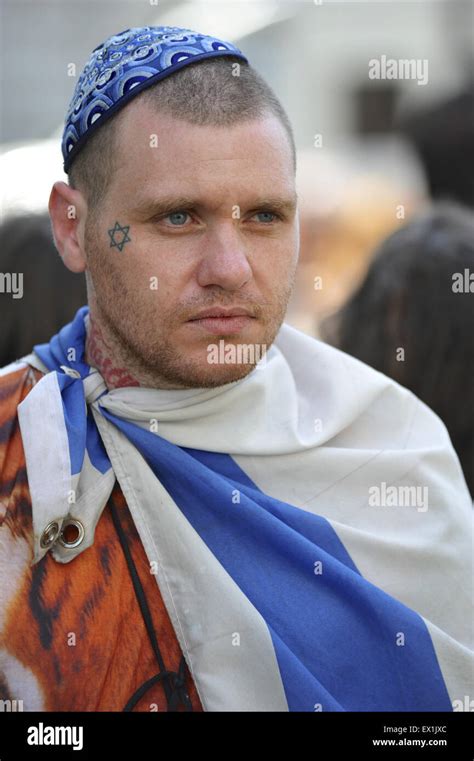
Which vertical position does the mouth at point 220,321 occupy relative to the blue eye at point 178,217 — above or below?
below

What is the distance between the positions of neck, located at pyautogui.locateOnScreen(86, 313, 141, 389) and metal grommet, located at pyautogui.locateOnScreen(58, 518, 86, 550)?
15.2 inches

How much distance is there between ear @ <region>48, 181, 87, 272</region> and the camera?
257 cm

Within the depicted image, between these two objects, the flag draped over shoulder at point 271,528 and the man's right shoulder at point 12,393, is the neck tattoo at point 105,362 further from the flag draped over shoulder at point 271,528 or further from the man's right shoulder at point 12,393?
the man's right shoulder at point 12,393

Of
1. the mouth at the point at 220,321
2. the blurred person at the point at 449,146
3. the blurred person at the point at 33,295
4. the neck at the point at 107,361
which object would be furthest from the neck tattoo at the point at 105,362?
the blurred person at the point at 449,146

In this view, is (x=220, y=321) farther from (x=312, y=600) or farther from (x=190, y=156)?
(x=312, y=600)

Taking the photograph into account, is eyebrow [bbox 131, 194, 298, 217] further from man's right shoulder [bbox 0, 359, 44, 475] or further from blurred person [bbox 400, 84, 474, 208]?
blurred person [bbox 400, 84, 474, 208]

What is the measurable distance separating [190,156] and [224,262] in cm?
25

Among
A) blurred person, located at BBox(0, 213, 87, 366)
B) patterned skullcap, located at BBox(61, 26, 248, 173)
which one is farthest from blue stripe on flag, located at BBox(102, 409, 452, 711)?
blurred person, located at BBox(0, 213, 87, 366)

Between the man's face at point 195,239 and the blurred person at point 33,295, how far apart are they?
1.45 meters

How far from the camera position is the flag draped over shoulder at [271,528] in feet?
7.61

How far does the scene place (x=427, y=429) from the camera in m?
2.84

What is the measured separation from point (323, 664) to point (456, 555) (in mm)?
480

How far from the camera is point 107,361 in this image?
8.45 feet

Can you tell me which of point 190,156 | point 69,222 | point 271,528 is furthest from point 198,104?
point 271,528
